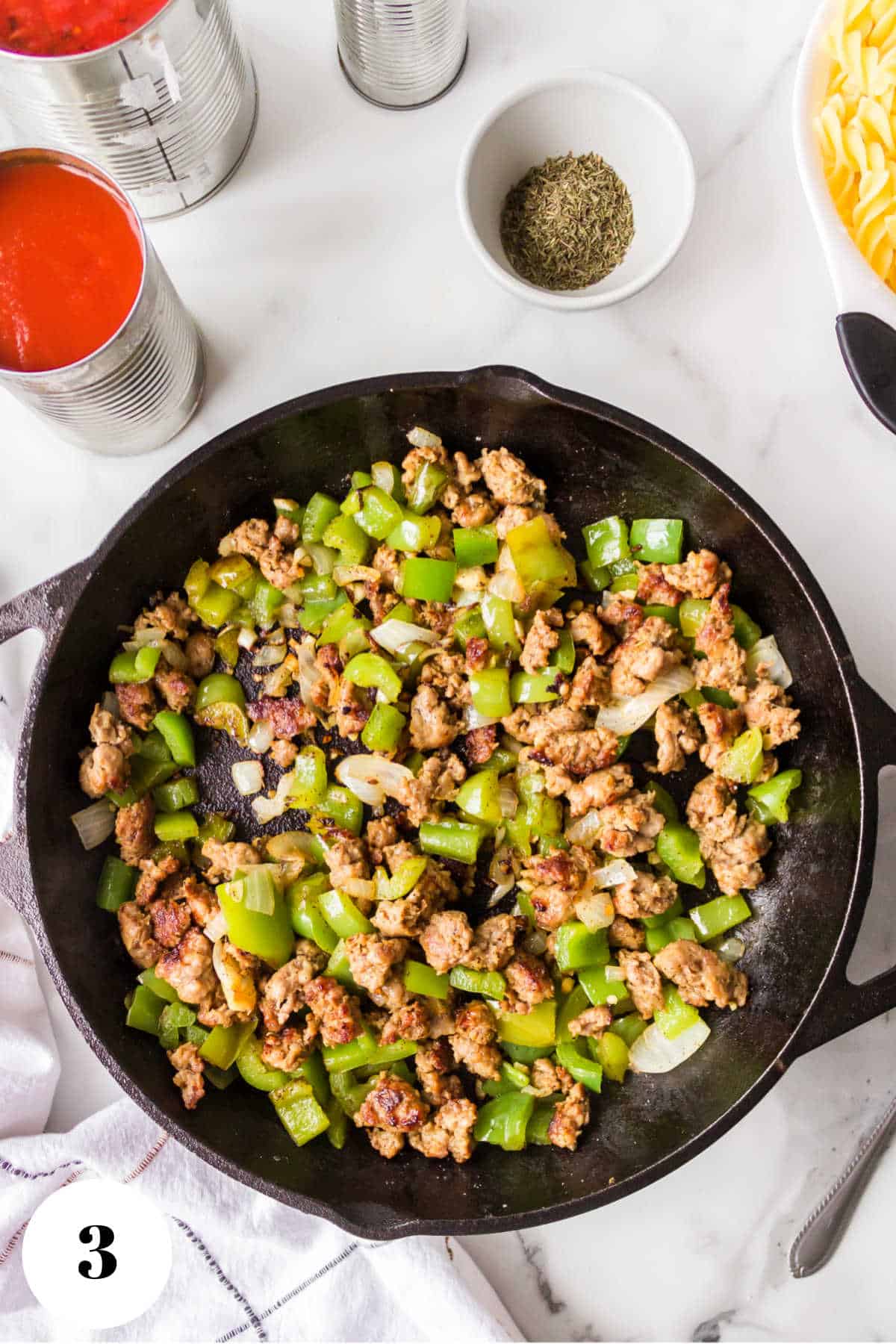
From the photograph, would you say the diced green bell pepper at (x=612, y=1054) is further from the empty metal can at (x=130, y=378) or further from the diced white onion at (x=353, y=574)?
the empty metal can at (x=130, y=378)

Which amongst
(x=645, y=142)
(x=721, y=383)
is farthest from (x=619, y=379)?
(x=645, y=142)

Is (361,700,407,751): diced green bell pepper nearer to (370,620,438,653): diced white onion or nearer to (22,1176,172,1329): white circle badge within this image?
(370,620,438,653): diced white onion

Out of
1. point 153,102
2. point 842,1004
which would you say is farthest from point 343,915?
point 153,102

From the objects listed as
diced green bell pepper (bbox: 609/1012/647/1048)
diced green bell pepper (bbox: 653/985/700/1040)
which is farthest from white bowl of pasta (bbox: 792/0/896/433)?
diced green bell pepper (bbox: 609/1012/647/1048)

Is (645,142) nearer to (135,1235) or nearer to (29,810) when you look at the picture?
(29,810)

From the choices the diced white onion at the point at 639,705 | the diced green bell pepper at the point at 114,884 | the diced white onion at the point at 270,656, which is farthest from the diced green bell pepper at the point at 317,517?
the diced green bell pepper at the point at 114,884
